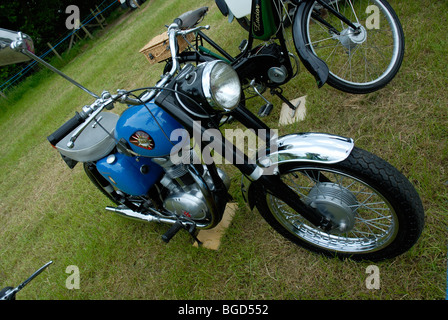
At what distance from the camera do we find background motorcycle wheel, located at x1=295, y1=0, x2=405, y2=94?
6.98ft

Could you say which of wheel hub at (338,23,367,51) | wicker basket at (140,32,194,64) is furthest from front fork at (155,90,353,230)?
wicker basket at (140,32,194,64)

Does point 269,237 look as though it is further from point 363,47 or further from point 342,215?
point 363,47

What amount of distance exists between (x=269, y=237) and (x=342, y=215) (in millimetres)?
557

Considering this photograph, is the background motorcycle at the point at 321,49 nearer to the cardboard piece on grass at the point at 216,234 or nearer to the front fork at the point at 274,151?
the front fork at the point at 274,151

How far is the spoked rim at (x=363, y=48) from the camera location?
7.11 ft

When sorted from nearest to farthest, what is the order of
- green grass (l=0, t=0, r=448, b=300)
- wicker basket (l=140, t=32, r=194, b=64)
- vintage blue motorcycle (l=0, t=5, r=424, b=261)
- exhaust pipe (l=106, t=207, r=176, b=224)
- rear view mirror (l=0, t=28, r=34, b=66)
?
1. rear view mirror (l=0, t=28, r=34, b=66)
2. vintage blue motorcycle (l=0, t=5, r=424, b=261)
3. green grass (l=0, t=0, r=448, b=300)
4. exhaust pipe (l=106, t=207, r=176, b=224)
5. wicker basket (l=140, t=32, r=194, b=64)

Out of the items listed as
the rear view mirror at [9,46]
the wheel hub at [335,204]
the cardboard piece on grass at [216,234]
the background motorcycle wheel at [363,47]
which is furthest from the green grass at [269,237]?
the rear view mirror at [9,46]

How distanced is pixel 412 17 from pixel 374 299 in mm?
2558

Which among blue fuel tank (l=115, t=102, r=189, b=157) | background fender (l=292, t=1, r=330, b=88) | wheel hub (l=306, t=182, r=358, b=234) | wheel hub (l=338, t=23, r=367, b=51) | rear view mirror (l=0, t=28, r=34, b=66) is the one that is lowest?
wheel hub (l=306, t=182, r=358, b=234)

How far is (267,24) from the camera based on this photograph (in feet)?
7.56

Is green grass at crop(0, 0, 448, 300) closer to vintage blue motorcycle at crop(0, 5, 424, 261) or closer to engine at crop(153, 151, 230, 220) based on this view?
vintage blue motorcycle at crop(0, 5, 424, 261)
